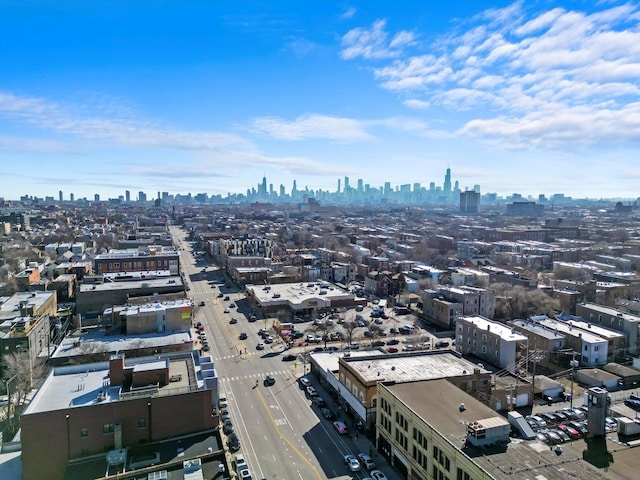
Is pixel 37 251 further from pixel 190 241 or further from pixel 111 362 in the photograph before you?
pixel 111 362

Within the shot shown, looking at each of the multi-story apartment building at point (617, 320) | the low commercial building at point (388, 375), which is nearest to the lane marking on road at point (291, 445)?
the low commercial building at point (388, 375)

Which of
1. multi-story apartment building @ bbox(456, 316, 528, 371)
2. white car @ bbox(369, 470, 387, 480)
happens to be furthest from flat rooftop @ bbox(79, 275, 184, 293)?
white car @ bbox(369, 470, 387, 480)

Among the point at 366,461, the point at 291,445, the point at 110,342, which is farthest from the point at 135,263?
the point at 366,461

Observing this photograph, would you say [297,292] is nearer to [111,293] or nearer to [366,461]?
[111,293]

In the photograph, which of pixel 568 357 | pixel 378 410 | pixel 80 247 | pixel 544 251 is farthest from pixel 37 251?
pixel 544 251

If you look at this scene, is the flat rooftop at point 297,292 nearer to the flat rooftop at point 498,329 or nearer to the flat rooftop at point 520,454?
the flat rooftop at point 498,329

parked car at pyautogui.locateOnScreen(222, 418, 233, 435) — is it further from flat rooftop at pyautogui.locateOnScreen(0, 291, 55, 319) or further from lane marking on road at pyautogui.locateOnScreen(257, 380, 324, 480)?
flat rooftop at pyautogui.locateOnScreen(0, 291, 55, 319)
